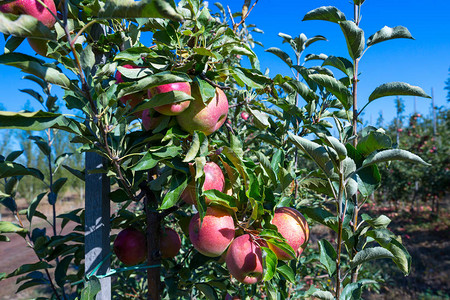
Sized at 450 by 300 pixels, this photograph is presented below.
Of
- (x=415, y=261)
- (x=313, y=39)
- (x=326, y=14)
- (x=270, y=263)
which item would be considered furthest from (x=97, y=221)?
(x=415, y=261)

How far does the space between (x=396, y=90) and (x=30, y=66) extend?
0.85 metres

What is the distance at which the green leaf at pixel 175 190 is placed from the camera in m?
0.70

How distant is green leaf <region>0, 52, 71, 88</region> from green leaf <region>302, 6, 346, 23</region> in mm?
637

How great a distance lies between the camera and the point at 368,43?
2.72ft

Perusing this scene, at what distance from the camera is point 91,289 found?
0.72 metres

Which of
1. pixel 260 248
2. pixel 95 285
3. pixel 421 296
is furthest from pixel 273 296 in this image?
pixel 421 296

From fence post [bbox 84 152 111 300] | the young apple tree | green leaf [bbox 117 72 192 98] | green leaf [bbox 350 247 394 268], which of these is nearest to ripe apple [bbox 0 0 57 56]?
the young apple tree

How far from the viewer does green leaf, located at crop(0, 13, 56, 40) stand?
47 cm

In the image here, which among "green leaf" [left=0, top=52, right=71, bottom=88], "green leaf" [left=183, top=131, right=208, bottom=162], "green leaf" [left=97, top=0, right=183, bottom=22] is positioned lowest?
"green leaf" [left=183, top=131, right=208, bottom=162]

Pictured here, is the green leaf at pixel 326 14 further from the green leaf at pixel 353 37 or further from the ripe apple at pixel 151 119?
the ripe apple at pixel 151 119

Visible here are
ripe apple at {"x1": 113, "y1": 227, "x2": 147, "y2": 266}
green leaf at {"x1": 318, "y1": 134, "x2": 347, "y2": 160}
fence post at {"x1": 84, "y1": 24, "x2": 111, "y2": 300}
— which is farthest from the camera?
ripe apple at {"x1": 113, "y1": 227, "x2": 147, "y2": 266}

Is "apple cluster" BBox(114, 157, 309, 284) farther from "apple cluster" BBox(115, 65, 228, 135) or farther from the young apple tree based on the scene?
"apple cluster" BBox(115, 65, 228, 135)

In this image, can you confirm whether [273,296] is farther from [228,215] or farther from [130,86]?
[130,86]

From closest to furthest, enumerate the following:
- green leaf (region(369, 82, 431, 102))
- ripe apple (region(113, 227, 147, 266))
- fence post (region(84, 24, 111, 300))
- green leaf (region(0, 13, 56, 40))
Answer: green leaf (region(0, 13, 56, 40)) < green leaf (region(369, 82, 431, 102)) < fence post (region(84, 24, 111, 300)) < ripe apple (region(113, 227, 147, 266))
